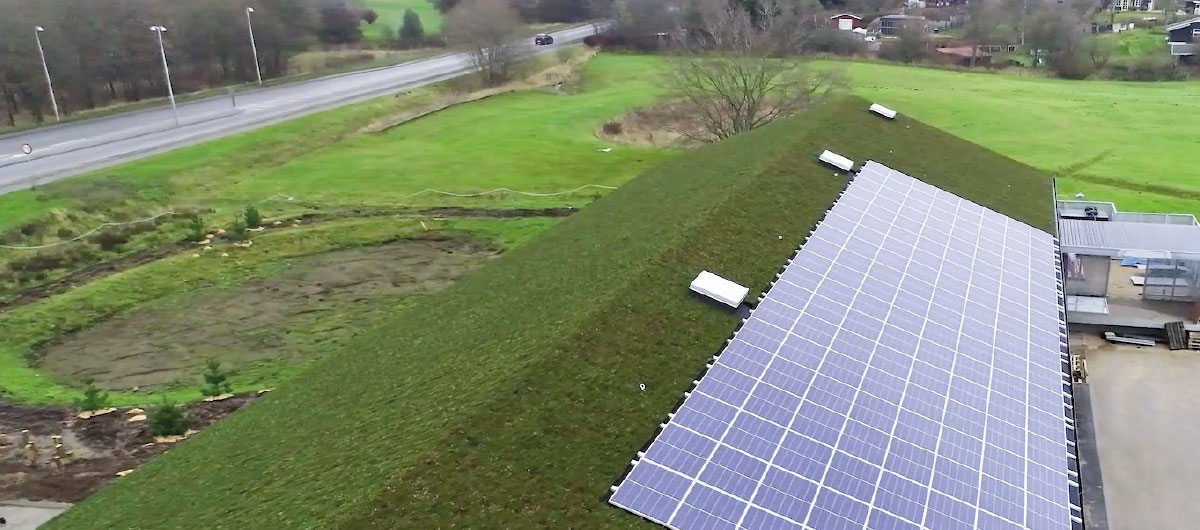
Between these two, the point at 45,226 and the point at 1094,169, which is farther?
the point at 1094,169

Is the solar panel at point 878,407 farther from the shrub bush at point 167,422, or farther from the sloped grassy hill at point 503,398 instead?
the shrub bush at point 167,422

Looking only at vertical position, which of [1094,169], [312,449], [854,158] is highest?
[854,158]

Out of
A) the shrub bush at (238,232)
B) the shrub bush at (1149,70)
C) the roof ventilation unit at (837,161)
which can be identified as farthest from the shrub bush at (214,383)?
the shrub bush at (1149,70)

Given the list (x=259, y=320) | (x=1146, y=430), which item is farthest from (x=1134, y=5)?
(x=259, y=320)

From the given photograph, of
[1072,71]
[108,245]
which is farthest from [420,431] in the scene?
[1072,71]

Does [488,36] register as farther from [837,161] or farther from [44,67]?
[837,161]

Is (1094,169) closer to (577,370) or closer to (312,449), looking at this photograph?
(577,370)

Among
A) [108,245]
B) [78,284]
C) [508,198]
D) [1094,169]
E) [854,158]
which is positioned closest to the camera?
[854,158]
